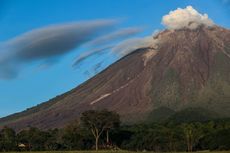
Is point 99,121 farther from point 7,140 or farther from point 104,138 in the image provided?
point 7,140

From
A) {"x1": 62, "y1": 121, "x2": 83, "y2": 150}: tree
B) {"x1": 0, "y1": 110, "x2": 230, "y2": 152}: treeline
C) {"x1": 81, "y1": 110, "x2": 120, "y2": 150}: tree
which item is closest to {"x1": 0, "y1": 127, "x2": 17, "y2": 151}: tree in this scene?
{"x1": 0, "y1": 110, "x2": 230, "y2": 152}: treeline

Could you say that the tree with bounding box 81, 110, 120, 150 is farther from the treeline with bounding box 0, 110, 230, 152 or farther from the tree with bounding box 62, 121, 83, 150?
the tree with bounding box 62, 121, 83, 150

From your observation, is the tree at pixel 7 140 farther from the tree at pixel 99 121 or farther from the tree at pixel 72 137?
the tree at pixel 99 121

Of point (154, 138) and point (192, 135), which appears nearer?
point (192, 135)

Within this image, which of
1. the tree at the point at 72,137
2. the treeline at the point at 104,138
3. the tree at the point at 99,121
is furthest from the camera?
the tree at the point at 72,137

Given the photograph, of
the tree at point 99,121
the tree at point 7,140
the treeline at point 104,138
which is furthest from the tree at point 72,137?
the tree at point 7,140

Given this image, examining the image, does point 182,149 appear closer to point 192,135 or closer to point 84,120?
point 192,135

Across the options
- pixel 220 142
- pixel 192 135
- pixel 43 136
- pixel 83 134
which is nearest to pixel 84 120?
pixel 83 134

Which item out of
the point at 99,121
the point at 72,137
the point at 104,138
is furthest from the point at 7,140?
the point at 99,121
